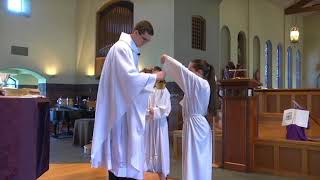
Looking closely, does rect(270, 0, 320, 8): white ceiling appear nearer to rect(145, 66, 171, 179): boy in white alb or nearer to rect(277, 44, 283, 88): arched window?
rect(277, 44, 283, 88): arched window

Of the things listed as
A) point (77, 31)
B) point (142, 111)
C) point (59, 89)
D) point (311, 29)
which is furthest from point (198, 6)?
point (311, 29)

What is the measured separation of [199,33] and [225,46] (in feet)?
6.04

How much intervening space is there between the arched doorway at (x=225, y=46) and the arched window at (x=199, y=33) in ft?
4.57

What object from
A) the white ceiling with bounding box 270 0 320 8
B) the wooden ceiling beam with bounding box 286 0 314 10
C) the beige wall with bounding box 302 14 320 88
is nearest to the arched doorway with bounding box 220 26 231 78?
the white ceiling with bounding box 270 0 320 8

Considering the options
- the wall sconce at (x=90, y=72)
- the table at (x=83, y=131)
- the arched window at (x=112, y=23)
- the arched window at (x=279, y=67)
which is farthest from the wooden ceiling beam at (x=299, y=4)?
the table at (x=83, y=131)

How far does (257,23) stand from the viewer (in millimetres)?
14180

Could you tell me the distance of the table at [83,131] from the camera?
8.34 meters

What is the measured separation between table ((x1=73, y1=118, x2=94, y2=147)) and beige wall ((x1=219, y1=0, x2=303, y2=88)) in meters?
5.16

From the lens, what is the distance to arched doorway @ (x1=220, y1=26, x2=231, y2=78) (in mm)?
12008

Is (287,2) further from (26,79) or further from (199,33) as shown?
(26,79)

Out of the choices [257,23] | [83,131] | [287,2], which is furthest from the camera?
[287,2]

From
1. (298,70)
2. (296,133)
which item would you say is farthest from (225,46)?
(298,70)

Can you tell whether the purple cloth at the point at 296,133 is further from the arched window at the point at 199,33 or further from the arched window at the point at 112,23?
the arched window at the point at 112,23

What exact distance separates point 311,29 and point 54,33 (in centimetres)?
1266
